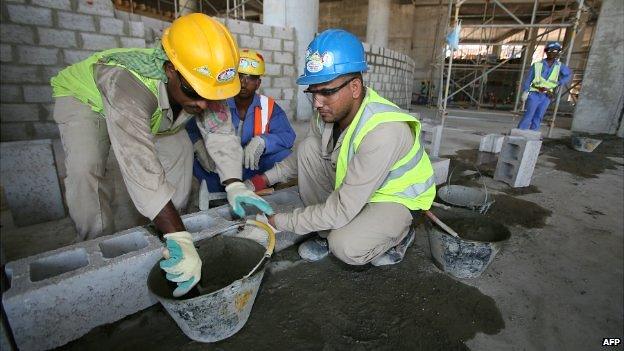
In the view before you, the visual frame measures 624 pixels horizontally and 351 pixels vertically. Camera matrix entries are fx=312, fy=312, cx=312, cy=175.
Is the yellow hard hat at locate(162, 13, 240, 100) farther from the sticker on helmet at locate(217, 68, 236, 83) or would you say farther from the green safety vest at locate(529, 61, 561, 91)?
the green safety vest at locate(529, 61, 561, 91)

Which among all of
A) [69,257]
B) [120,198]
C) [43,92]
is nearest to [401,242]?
[69,257]

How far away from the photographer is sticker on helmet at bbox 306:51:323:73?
1695 millimetres

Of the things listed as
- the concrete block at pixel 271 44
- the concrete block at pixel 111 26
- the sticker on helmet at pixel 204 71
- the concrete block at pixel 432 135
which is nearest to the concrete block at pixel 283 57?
the concrete block at pixel 271 44

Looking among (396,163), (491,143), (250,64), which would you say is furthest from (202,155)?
(491,143)

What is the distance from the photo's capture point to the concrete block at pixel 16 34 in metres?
3.65

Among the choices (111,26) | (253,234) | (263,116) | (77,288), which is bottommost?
(77,288)

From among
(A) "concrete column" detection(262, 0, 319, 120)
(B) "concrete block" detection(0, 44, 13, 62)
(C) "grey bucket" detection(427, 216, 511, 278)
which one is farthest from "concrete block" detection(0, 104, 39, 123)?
(C) "grey bucket" detection(427, 216, 511, 278)

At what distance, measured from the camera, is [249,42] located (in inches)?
232

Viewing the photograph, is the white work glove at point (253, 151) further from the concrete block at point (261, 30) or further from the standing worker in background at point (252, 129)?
the concrete block at point (261, 30)

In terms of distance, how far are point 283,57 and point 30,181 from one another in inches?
196

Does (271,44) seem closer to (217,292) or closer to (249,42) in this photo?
(249,42)

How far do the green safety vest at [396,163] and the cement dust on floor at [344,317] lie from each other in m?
0.50

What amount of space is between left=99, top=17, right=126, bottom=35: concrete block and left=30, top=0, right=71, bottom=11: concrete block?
1.21 ft

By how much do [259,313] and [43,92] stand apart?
14.2ft
